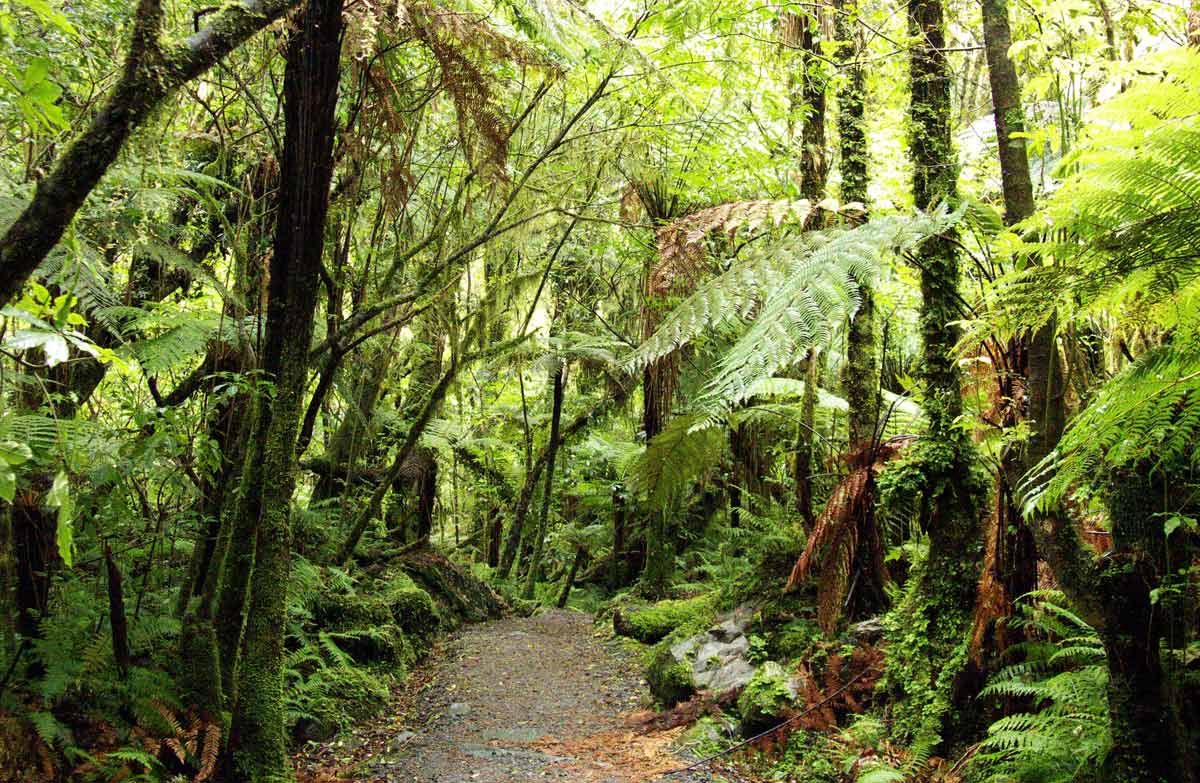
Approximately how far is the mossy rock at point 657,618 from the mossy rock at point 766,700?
1.92 m

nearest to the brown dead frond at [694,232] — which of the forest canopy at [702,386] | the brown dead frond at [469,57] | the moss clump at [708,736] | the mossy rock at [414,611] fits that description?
the forest canopy at [702,386]

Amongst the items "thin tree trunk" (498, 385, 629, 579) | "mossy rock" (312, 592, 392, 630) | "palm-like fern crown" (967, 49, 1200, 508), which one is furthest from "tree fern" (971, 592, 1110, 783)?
"thin tree trunk" (498, 385, 629, 579)

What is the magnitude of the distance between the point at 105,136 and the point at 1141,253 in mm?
2462

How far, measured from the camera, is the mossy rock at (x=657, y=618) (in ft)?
23.1

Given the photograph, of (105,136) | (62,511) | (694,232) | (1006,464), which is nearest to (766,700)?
(1006,464)

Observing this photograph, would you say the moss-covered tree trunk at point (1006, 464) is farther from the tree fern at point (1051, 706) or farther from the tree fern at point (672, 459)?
the tree fern at point (672, 459)

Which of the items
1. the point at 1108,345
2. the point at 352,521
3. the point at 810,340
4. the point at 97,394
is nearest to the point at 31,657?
the point at 97,394

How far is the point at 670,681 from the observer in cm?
538

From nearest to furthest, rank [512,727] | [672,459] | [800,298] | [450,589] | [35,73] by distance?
[35,73] → [800,298] → [512,727] → [672,459] → [450,589]

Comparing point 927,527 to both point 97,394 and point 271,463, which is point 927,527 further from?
point 97,394

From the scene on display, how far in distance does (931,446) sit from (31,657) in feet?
14.7

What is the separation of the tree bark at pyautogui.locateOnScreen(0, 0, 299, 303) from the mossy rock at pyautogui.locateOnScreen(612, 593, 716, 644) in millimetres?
5733

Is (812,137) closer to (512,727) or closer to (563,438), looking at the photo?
(512,727)

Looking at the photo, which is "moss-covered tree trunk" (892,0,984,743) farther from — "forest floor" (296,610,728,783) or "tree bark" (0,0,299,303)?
"tree bark" (0,0,299,303)
